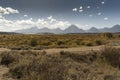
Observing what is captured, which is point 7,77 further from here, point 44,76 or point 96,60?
point 96,60

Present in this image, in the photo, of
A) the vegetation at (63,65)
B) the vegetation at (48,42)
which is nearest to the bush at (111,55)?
the vegetation at (63,65)

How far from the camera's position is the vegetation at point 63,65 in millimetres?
11834

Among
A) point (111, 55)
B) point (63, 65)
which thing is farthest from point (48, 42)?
point (63, 65)

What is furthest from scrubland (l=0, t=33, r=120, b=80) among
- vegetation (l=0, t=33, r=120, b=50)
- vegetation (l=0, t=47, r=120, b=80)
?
vegetation (l=0, t=33, r=120, b=50)

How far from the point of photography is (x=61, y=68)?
1197 centimetres

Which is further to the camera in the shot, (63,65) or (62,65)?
(63,65)

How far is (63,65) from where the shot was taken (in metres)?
12.9

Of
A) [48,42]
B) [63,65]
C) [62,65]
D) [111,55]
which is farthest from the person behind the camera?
[48,42]

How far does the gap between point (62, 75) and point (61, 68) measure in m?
0.57

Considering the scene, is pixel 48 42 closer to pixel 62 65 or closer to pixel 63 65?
pixel 63 65

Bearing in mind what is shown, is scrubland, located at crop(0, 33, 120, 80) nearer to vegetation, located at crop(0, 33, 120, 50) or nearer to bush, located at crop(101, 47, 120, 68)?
bush, located at crop(101, 47, 120, 68)

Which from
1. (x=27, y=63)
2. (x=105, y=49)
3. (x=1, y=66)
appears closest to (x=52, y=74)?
(x=27, y=63)

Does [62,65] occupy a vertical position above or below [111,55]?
above

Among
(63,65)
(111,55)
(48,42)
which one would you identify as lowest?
(48,42)
